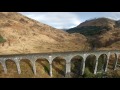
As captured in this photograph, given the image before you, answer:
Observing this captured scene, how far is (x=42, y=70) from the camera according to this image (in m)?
44.1

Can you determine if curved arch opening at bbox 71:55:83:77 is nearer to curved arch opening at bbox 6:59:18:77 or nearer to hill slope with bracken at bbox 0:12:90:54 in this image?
curved arch opening at bbox 6:59:18:77

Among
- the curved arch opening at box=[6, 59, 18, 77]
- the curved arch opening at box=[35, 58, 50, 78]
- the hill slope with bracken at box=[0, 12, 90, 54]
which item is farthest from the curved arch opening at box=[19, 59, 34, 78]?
the hill slope with bracken at box=[0, 12, 90, 54]

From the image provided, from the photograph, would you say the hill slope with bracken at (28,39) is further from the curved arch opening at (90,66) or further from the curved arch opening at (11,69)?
the curved arch opening at (90,66)

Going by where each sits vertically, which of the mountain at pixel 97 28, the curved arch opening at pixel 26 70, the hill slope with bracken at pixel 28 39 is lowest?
the mountain at pixel 97 28

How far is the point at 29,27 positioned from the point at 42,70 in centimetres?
5592

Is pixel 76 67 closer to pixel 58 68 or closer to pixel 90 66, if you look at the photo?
pixel 90 66

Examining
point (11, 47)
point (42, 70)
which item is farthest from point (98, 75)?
point (11, 47)

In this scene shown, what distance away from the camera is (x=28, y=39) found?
8256cm

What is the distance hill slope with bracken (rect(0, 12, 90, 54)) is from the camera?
70119 mm

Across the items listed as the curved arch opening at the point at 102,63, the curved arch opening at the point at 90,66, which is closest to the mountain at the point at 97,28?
the curved arch opening at the point at 102,63

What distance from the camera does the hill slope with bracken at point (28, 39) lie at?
70.1 metres

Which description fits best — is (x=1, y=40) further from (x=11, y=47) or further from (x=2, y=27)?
(x=2, y=27)

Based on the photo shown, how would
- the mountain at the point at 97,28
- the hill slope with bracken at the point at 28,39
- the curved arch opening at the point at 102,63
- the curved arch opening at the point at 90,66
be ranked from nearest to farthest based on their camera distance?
1. the curved arch opening at the point at 90,66
2. the curved arch opening at the point at 102,63
3. the hill slope with bracken at the point at 28,39
4. the mountain at the point at 97,28
